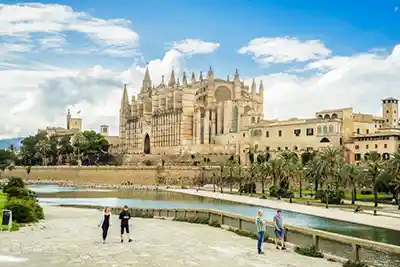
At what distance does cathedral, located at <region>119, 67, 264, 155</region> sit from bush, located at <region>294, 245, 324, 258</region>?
270 feet

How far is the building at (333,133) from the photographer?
7412 cm

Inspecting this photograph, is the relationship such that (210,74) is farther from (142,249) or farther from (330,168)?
(142,249)

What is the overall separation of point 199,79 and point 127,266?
11259cm

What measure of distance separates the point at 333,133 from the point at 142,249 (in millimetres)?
67315

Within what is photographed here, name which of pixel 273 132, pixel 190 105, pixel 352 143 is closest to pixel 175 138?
pixel 190 105

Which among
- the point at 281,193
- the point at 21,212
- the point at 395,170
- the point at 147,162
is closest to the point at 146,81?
the point at 147,162

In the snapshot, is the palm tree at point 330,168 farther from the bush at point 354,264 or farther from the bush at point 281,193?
the bush at point 354,264

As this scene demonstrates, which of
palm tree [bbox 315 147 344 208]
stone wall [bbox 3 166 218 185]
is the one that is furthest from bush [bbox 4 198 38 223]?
stone wall [bbox 3 166 218 185]

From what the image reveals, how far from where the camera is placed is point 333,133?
7950 cm

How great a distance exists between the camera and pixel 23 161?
418 ft

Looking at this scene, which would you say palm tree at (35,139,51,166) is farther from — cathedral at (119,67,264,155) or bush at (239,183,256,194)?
bush at (239,183,256,194)

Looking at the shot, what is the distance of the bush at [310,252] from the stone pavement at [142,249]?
28 centimetres

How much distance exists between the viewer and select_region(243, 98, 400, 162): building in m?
74.1

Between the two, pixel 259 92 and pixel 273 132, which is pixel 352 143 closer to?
pixel 273 132
